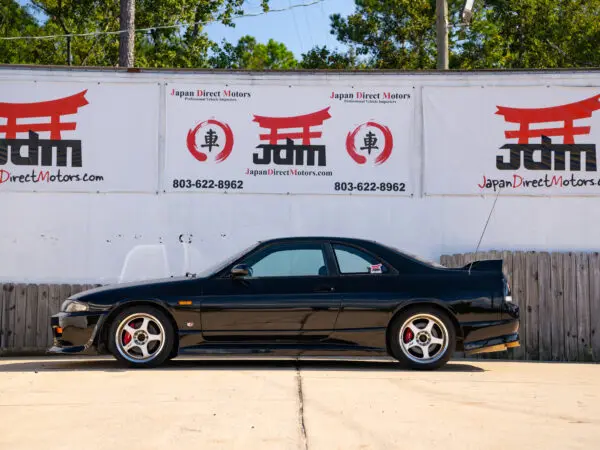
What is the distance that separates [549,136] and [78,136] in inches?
246

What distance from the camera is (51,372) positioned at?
9977mm

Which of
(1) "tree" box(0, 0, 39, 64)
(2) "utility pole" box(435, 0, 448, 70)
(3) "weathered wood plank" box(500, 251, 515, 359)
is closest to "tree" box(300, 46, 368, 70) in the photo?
(1) "tree" box(0, 0, 39, 64)

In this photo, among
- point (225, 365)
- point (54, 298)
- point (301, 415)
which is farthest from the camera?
point (54, 298)

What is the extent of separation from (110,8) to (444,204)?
2870 cm

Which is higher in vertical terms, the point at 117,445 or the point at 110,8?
the point at 110,8

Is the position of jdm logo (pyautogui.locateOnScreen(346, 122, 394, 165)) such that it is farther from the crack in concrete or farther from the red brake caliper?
the crack in concrete

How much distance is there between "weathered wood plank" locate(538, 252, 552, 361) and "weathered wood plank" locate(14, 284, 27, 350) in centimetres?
654

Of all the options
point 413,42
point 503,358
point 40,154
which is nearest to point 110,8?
point 413,42

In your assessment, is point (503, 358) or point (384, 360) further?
point (503, 358)

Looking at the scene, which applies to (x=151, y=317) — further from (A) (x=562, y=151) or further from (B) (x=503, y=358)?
(A) (x=562, y=151)

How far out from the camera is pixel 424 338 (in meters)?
10.3

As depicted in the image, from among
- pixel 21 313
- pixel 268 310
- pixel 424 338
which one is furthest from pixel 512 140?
pixel 21 313

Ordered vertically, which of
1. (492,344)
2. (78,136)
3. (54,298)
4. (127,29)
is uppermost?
(127,29)

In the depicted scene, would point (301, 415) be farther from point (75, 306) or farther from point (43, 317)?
point (43, 317)
